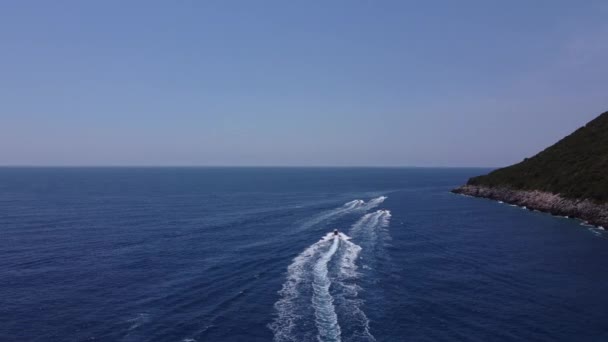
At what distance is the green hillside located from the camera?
111062mm

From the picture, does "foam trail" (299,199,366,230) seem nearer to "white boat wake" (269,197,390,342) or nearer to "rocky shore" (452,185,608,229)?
"white boat wake" (269,197,390,342)

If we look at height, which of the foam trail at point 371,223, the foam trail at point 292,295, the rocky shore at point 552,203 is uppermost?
the rocky shore at point 552,203

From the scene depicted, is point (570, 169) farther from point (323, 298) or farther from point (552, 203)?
point (323, 298)

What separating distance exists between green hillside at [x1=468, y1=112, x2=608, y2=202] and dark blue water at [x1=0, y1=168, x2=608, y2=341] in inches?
610

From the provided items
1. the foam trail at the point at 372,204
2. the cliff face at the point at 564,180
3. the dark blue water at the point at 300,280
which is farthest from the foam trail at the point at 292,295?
the cliff face at the point at 564,180

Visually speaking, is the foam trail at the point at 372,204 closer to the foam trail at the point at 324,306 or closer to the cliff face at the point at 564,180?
the cliff face at the point at 564,180

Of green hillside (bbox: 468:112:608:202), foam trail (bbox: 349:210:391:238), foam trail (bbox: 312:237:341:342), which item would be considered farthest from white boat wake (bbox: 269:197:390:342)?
green hillside (bbox: 468:112:608:202)

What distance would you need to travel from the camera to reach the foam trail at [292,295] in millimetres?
40856

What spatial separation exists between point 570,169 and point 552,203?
17119 millimetres

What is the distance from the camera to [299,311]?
1781 inches

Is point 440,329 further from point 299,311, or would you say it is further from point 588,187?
point 588,187

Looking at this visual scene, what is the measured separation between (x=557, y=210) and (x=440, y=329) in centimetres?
8993

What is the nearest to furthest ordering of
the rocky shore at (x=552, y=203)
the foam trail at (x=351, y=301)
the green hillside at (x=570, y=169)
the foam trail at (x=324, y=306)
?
the foam trail at (x=324, y=306)
the foam trail at (x=351, y=301)
the rocky shore at (x=552, y=203)
the green hillside at (x=570, y=169)

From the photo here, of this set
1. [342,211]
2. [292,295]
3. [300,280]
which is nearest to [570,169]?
[342,211]
